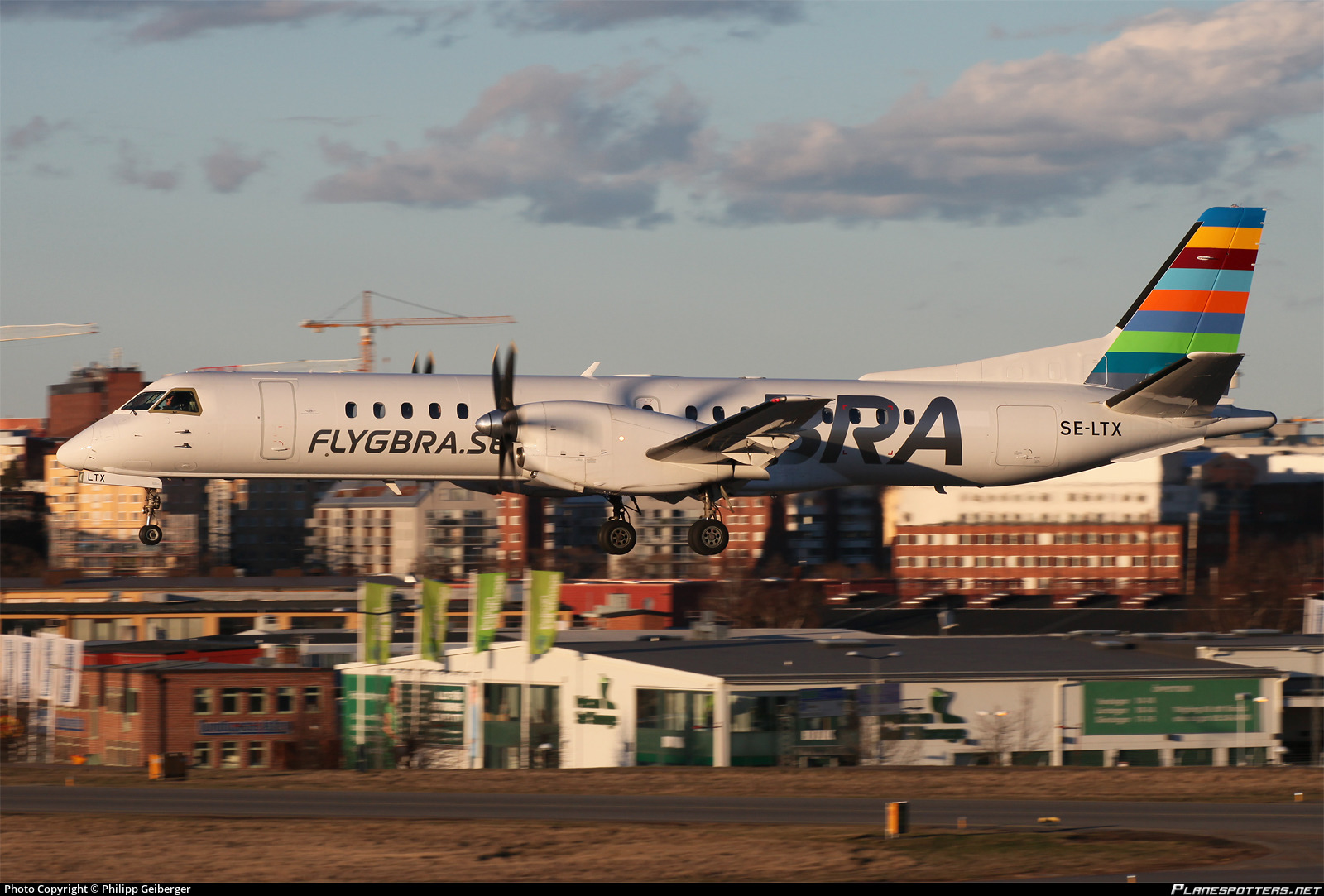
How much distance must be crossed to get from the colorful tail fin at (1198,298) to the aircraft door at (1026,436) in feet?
10.3

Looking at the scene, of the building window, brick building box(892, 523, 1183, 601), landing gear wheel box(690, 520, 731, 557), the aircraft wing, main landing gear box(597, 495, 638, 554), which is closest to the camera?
the aircraft wing

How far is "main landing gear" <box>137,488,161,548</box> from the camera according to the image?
990 inches

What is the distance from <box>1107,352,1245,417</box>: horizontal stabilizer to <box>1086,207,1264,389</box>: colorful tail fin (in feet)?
5.60

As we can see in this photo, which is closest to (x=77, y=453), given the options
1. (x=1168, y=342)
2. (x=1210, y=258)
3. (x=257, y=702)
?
(x=1168, y=342)

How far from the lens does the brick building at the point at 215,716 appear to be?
5003cm

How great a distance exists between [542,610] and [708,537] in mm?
21004

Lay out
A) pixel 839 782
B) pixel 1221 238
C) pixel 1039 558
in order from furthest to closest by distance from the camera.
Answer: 1. pixel 1039 558
2. pixel 839 782
3. pixel 1221 238

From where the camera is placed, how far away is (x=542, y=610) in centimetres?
4622

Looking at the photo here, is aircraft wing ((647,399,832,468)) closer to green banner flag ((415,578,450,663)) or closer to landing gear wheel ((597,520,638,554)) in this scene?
landing gear wheel ((597,520,638,554))

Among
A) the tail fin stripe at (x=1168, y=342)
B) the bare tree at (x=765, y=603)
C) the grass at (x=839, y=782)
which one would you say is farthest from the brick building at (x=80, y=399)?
the tail fin stripe at (x=1168, y=342)

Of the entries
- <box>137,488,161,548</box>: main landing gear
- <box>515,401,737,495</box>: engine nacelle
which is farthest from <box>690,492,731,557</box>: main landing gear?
<box>137,488,161,548</box>: main landing gear

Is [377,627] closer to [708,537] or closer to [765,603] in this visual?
[708,537]
